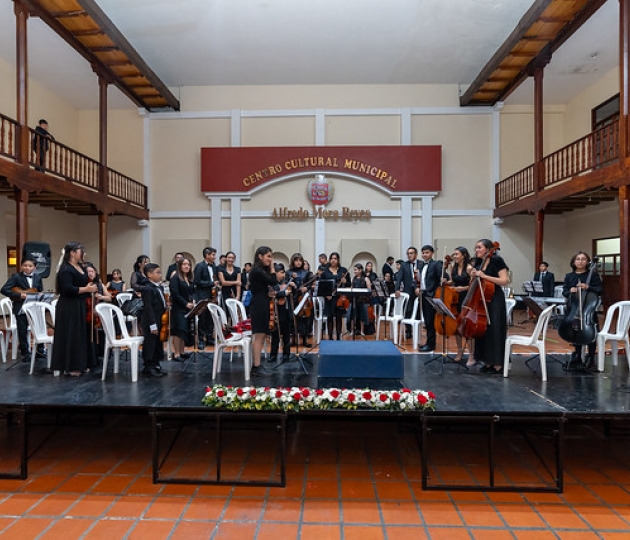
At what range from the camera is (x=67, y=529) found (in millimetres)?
2373

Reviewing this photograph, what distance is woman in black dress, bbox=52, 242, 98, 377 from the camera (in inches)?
161

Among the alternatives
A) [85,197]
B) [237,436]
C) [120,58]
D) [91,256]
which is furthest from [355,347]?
[91,256]

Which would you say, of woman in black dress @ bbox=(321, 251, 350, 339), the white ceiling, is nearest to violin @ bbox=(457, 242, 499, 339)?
woman in black dress @ bbox=(321, 251, 350, 339)

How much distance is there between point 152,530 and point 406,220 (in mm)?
10628

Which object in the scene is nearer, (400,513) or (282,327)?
(400,513)

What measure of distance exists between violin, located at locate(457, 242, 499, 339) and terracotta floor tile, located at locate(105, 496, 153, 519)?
293 centimetres

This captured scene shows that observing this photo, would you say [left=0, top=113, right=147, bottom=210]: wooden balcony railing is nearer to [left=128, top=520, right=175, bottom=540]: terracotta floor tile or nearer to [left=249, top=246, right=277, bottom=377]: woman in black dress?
[left=249, top=246, right=277, bottom=377]: woman in black dress

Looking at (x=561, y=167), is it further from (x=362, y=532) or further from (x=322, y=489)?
(x=362, y=532)

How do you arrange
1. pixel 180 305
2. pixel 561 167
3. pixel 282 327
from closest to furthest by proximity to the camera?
pixel 282 327 < pixel 180 305 < pixel 561 167

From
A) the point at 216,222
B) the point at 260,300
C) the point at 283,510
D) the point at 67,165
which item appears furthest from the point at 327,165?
the point at 283,510

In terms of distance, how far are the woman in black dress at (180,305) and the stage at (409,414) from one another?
605 mm

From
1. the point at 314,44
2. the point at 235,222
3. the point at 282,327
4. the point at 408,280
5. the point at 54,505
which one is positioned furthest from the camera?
the point at 235,222

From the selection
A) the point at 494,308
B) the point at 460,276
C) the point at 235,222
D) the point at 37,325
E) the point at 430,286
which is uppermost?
the point at 235,222

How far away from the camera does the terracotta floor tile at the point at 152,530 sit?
2316mm
